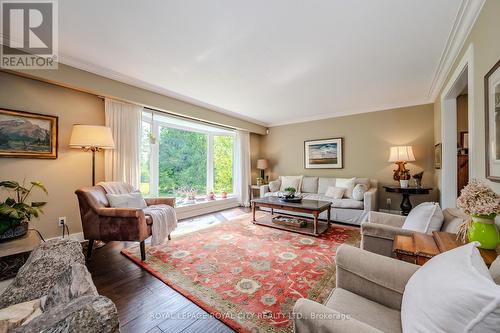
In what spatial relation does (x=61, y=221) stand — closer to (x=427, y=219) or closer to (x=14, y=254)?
(x=14, y=254)

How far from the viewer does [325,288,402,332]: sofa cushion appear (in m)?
0.92

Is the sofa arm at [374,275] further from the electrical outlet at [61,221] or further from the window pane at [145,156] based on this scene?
the window pane at [145,156]

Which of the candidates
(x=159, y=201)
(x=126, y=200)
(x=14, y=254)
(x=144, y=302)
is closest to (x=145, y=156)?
(x=159, y=201)

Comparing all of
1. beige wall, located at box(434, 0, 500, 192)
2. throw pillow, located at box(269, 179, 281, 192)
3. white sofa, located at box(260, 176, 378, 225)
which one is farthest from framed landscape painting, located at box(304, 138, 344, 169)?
beige wall, located at box(434, 0, 500, 192)

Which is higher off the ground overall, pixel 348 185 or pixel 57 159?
pixel 57 159

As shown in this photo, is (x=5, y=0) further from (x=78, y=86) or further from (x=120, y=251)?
(x=120, y=251)

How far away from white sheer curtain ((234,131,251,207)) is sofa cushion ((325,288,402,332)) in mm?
4453

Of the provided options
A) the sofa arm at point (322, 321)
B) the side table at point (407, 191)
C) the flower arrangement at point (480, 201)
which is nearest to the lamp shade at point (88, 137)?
the sofa arm at point (322, 321)

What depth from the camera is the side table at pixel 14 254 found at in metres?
1.34

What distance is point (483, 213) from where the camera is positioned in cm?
108

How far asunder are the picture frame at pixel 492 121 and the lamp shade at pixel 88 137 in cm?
379

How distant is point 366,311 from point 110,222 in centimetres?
254

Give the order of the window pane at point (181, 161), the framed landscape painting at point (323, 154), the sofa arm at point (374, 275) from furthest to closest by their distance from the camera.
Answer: the framed landscape painting at point (323, 154) → the window pane at point (181, 161) → the sofa arm at point (374, 275)

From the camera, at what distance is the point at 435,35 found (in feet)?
6.73
